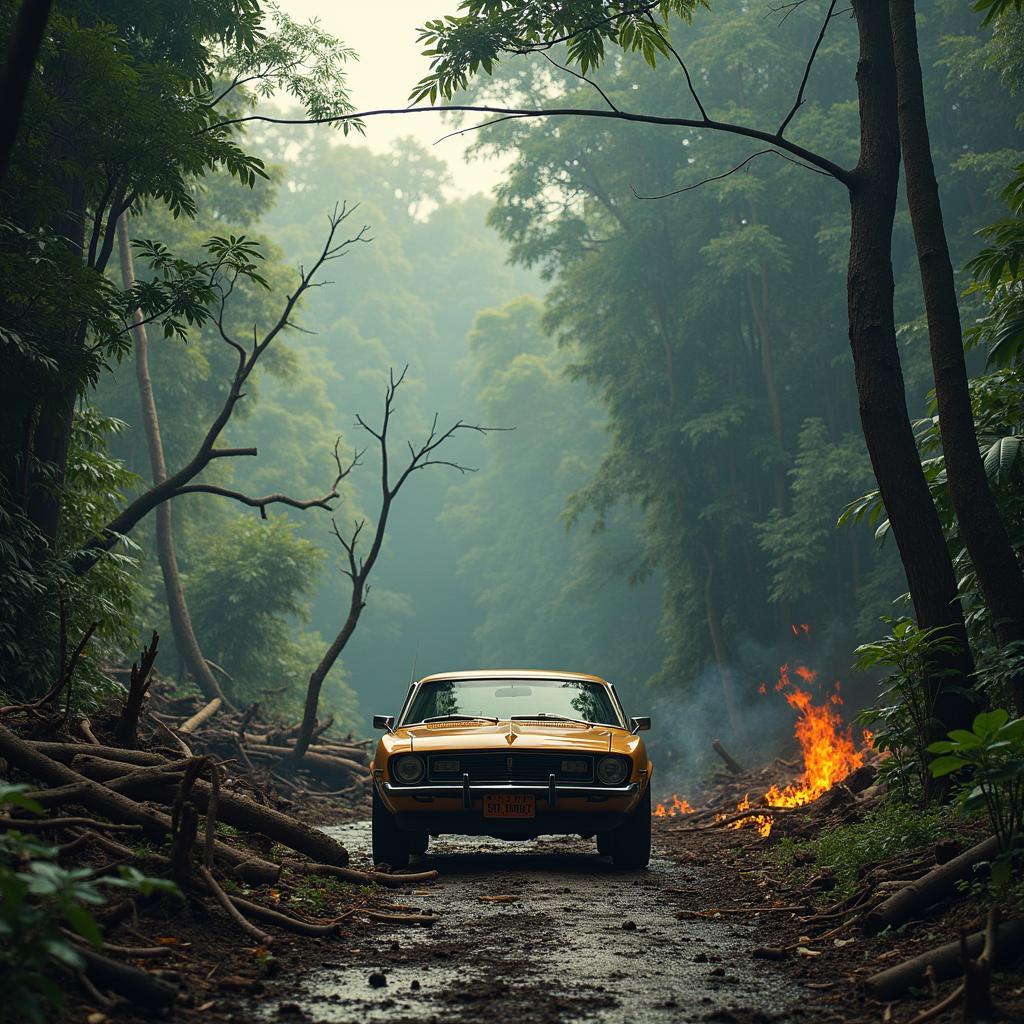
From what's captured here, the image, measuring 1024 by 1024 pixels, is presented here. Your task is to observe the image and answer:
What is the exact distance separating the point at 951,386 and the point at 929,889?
143 inches

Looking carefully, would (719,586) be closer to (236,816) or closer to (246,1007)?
(236,816)

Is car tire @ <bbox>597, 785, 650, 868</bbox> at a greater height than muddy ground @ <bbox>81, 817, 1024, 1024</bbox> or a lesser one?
greater

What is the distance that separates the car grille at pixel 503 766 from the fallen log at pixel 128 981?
5.02 m

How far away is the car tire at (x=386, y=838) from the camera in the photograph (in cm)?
957

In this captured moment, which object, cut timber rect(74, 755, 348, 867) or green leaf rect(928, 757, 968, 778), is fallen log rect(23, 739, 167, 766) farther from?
green leaf rect(928, 757, 968, 778)

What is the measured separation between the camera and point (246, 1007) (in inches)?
191

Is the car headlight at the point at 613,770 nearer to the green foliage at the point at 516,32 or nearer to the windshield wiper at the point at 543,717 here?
the windshield wiper at the point at 543,717

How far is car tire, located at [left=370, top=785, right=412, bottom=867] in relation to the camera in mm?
9570

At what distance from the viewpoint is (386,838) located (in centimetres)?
961

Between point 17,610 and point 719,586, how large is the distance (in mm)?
27223

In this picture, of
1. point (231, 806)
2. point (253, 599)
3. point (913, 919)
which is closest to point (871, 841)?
point (913, 919)

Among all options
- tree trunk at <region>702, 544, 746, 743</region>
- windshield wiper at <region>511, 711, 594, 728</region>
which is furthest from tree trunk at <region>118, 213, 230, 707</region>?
windshield wiper at <region>511, 711, 594, 728</region>

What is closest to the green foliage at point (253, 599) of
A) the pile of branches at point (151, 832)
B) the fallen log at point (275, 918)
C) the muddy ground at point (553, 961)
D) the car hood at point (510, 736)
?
the car hood at point (510, 736)

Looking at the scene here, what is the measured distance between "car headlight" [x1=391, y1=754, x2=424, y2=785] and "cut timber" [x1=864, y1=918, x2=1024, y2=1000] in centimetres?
495
